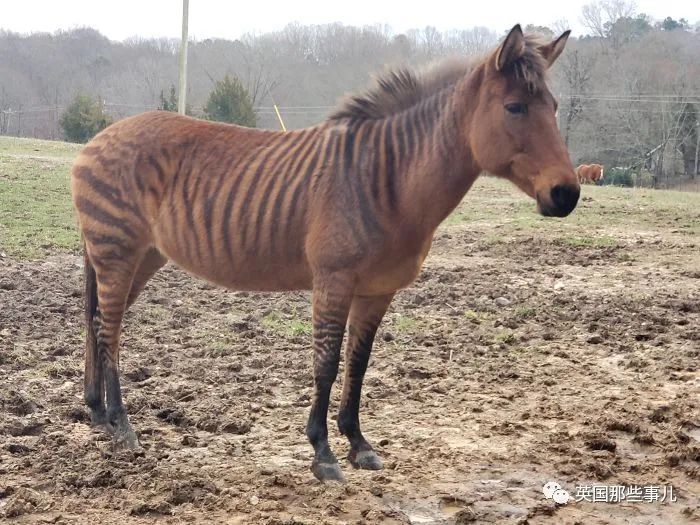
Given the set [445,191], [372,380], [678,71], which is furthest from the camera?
[678,71]

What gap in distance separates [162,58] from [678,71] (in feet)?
115

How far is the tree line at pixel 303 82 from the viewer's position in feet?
102

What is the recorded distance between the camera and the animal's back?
399cm

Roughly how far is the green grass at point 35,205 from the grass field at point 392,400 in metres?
0.26

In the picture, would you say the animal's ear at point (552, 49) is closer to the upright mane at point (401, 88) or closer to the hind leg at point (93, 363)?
the upright mane at point (401, 88)

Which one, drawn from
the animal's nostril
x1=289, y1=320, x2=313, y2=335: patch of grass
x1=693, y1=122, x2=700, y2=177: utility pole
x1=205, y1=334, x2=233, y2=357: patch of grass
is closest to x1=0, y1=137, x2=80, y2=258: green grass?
x1=205, y1=334, x2=233, y2=357: patch of grass

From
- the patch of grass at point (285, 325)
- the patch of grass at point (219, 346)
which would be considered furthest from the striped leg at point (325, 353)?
the patch of grass at point (285, 325)

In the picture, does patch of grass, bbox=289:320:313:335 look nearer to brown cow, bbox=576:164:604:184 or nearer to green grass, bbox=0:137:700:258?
green grass, bbox=0:137:700:258

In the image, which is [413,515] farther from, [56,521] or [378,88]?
[378,88]

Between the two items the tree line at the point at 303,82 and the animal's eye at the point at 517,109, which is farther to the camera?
the tree line at the point at 303,82

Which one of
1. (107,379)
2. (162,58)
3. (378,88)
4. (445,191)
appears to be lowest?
(107,379)

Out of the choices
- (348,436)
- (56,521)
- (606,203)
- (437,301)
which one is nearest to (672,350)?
(437,301)

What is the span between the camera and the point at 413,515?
343cm

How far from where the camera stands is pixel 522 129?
3.46 m
